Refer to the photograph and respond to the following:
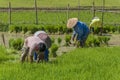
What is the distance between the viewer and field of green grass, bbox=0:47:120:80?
747 centimetres

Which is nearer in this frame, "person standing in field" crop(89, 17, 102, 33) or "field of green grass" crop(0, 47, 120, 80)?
"field of green grass" crop(0, 47, 120, 80)

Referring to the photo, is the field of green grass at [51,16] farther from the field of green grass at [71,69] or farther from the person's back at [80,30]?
the field of green grass at [71,69]

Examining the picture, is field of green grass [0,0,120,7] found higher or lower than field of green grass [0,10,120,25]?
higher

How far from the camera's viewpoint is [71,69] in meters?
8.19

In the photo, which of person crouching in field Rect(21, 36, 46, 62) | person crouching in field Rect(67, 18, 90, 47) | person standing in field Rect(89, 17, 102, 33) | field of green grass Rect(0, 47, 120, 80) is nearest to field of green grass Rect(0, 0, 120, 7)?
person standing in field Rect(89, 17, 102, 33)

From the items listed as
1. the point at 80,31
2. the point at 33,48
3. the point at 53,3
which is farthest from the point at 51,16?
the point at 33,48

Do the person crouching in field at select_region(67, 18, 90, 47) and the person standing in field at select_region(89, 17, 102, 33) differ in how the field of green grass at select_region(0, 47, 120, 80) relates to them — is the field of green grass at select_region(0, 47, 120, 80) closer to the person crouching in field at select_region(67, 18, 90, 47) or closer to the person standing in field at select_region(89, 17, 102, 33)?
the person crouching in field at select_region(67, 18, 90, 47)

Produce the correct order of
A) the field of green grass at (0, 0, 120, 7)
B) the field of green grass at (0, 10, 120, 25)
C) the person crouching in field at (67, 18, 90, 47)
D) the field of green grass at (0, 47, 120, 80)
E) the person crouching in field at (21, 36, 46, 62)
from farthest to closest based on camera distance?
the field of green grass at (0, 0, 120, 7) < the field of green grass at (0, 10, 120, 25) < the person crouching in field at (67, 18, 90, 47) < the person crouching in field at (21, 36, 46, 62) < the field of green grass at (0, 47, 120, 80)

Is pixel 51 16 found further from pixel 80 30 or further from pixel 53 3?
pixel 80 30

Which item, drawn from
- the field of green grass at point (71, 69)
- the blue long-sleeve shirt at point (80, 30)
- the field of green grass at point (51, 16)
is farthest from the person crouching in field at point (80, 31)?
the field of green grass at point (51, 16)

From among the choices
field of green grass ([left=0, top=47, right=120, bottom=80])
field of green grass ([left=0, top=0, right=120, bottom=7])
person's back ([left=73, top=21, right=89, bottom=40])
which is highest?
field of green grass ([left=0, top=0, right=120, bottom=7])

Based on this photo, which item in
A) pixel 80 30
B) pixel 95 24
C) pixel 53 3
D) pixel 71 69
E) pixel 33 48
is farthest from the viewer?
pixel 53 3

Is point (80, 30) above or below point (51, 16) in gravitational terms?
below

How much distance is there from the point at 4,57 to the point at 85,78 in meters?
3.89
